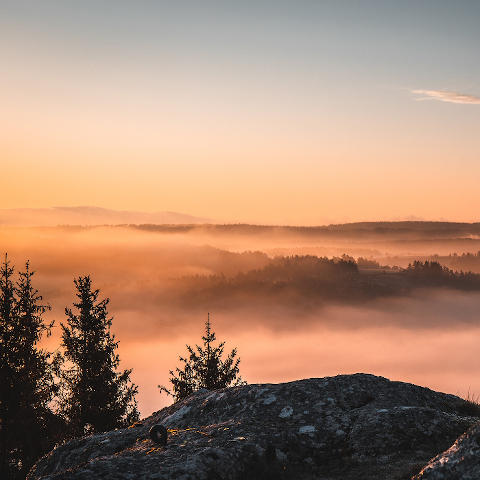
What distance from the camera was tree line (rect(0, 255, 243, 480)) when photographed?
28.9 metres

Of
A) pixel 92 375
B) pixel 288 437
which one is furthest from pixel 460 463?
A: pixel 92 375

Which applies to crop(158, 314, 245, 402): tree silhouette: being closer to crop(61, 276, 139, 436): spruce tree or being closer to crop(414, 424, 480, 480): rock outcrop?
crop(61, 276, 139, 436): spruce tree

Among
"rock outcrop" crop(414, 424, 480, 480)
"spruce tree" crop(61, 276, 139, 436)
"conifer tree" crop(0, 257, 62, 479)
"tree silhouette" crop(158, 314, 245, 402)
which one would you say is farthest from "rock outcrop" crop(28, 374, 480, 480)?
"tree silhouette" crop(158, 314, 245, 402)

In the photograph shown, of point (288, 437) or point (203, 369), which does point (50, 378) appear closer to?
point (203, 369)

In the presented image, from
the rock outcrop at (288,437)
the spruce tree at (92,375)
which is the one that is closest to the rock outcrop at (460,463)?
the rock outcrop at (288,437)

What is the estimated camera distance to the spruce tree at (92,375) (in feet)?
117

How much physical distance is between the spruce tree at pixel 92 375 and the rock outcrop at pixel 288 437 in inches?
811

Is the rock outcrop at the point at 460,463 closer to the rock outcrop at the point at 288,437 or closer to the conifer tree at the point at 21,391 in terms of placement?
the rock outcrop at the point at 288,437

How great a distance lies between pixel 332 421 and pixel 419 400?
345cm

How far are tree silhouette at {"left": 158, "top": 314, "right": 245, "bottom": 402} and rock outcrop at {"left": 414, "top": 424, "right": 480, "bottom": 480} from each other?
3700 centimetres

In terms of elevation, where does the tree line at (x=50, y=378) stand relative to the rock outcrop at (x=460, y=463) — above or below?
below

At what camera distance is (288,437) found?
41.9ft

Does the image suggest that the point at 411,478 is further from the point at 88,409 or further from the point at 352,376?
the point at 88,409

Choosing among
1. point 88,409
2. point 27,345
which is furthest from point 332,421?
point 88,409
